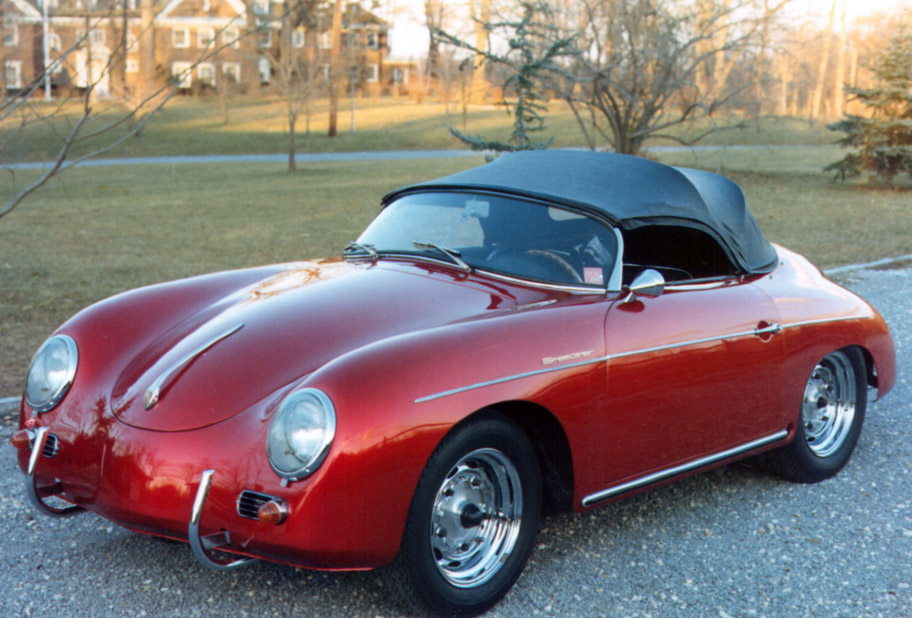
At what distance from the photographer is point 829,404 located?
15.9ft

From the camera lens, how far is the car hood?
318cm

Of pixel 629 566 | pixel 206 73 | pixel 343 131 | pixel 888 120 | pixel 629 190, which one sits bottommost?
pixel 629 566

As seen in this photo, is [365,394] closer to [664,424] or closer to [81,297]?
[664,424]

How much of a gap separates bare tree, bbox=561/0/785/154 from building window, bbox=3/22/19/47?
41.0 ft

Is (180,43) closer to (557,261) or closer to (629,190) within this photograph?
(629,190)

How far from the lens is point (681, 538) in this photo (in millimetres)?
3969

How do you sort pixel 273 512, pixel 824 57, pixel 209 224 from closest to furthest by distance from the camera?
pixel 273 512 → pixel 209 224 → pixel 824 57

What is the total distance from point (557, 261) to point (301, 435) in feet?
5.20

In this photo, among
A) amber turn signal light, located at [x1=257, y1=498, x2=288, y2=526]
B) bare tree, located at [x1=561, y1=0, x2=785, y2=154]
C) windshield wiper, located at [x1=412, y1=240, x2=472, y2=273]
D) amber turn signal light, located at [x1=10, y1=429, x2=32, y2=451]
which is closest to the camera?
amber turn signal light, located at [x1=257, y1=498, x2=288, y2=526]

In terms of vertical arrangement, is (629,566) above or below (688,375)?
below

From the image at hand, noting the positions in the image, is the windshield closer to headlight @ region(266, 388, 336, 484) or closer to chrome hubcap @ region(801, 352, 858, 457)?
headlight @ region(266, 388, 336, 484)

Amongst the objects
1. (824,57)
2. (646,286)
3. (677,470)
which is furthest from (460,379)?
(824,57)

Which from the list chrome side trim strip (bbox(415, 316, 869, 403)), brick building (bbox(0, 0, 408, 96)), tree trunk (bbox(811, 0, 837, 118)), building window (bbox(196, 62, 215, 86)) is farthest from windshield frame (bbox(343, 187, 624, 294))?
building window (bbox(196, 62, 215, 86))

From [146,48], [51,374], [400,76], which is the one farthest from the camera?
[400,76]
